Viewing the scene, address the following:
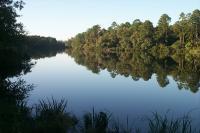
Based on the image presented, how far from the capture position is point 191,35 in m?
73.4

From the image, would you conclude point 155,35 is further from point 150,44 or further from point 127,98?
point 127,98

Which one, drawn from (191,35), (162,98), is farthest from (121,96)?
(191,35)

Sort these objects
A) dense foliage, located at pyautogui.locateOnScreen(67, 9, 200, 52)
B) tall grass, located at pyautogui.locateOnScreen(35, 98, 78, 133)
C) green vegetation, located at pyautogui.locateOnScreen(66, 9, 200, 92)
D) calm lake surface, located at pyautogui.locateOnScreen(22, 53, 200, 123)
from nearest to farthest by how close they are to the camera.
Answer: tall grass, located at pyautogui.locateOnScreen(35, 98, 78, 133) < calm lake surface, located at pyautogui.locateOnScreen(22, 53, 200, 123) < green vegetation, located at pyautogui.locateOnScreen(66, 9, 200, 92) < dense foliage, located at pyautogui.locateOnScreen(67, 9, 200, 52)

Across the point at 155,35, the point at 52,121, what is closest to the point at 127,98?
the point at 52,121

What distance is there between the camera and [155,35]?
82500 mm

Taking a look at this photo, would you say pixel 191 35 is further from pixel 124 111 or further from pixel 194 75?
pixel 124 111

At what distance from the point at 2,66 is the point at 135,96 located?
1108cm

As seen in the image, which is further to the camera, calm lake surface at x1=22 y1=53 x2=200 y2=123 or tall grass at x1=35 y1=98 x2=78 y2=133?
calm lake surface at x1=22 y1=53 x2=200 y2=123

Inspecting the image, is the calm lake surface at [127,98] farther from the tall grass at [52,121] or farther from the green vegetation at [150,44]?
the green vegetation at [150,44]

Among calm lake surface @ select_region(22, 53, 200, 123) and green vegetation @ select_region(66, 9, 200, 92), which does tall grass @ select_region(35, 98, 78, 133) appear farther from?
green vegetation @ select_region(66, 9, 200, 92)

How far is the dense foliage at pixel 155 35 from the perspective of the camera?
73312mm

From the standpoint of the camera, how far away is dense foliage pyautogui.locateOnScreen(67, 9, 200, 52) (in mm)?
73312

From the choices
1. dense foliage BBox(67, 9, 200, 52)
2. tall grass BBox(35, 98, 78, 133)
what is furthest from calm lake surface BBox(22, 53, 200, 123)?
dense foliage BBox(67, 9, 200, 52)

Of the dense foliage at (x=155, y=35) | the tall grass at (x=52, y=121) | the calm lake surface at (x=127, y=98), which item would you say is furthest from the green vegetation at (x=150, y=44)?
the tall grass at (x=52, y=121)
